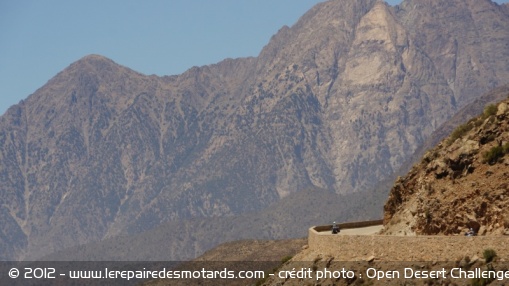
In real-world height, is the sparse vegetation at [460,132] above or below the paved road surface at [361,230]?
above

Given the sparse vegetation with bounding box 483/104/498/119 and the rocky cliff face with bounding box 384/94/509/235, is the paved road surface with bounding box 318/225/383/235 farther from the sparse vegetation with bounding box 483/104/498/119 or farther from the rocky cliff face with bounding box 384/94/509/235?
the sparse vegetation with bounding box 483/104/498/119

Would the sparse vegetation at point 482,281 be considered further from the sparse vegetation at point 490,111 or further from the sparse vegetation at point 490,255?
the sparse vegetation at point 490,111

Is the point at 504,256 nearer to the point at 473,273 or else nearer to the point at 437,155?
the point at 473,273

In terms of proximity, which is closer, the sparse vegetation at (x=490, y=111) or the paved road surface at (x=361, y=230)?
the sparse vegetation at (x=490, y=111)

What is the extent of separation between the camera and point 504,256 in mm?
57156

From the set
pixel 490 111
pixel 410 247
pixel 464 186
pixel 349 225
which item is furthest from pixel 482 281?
pixel 349 225

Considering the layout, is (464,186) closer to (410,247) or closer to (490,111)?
(410,247)

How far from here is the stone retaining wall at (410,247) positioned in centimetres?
5844

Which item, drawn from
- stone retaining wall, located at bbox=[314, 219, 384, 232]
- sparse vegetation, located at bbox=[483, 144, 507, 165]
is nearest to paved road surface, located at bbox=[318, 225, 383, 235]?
stone retaining wall, located at bbox=[314, 219, 384, 232]

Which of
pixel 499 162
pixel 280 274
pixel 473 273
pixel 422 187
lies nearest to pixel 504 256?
pixel 473 273

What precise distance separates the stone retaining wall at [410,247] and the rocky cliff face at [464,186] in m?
→ 2.49

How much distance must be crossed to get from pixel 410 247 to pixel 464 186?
451 cm

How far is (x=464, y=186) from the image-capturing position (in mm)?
65312

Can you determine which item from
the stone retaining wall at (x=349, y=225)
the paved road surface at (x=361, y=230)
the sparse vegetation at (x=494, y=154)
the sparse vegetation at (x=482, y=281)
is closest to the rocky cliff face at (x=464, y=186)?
the sparse vegetation at (x=494, y=154)
